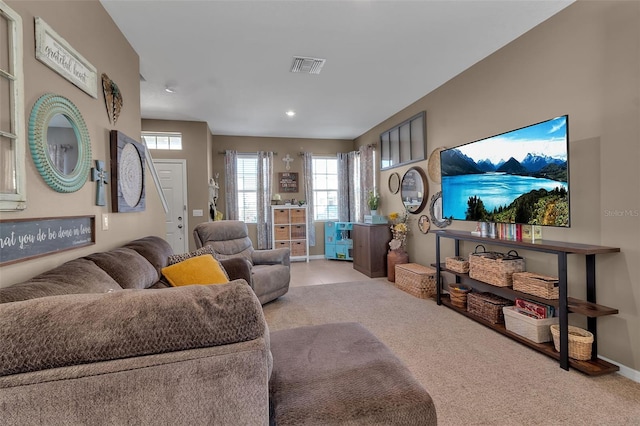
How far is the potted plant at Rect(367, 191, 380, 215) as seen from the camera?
225 inches

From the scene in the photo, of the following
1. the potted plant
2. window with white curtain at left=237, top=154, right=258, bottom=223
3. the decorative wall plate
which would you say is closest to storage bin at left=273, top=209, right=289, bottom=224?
window with white curtain at left=237, top=154, right=258, bottom=223

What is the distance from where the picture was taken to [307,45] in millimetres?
2873

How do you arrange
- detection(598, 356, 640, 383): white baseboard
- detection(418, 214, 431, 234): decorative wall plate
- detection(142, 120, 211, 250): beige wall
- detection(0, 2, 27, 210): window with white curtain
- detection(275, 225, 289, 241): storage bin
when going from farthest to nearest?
detection(275, 225, 289, 241): storage bin → detection(142, 120, 211, 250): beige wall → detection(418, 214, 431, 234): decorative wall plate → detection(598, 356, 640, 383): white baseboard → detection(0, 2, 27, 210): window with white curtain

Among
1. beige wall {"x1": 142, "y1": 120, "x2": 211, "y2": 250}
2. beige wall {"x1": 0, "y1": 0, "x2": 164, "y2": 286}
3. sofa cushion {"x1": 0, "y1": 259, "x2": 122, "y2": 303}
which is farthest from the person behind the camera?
beige wall {"x1": 142, "y1": 120, "x2": 211, "y2": 250}

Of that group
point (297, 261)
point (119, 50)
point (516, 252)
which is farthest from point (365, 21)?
point (297, 261)

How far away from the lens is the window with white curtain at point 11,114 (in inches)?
51.8

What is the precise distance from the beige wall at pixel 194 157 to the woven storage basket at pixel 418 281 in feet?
11.5

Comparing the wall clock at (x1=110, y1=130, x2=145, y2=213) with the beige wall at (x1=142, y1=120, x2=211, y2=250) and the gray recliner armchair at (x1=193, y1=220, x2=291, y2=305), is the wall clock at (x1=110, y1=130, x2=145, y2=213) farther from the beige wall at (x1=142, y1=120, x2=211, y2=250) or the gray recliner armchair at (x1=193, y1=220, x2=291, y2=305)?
the beige wall at (x1=142, y1=120, x2=211, y2=250)

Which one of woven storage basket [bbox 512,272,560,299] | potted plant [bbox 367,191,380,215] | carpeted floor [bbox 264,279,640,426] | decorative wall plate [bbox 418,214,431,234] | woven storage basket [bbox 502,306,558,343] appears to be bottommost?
carpeted floor [bbox 264,279,640,426]

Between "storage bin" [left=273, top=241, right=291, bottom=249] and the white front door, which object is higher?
the white front door

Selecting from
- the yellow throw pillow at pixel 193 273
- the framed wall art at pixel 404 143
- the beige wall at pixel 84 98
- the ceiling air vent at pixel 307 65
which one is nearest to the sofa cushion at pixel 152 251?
the yellow throw pillow at pixel 193 273

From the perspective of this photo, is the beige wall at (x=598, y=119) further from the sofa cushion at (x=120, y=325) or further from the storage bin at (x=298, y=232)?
the storage bin at (x=298, y=232)

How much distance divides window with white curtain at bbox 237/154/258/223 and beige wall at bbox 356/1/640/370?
477 cm

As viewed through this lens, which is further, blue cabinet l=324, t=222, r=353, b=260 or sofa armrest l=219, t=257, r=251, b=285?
blue cabinet l=324, t=222, r=353, b=260
